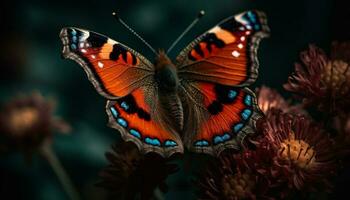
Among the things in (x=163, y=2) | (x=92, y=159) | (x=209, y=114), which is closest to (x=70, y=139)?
(x=92, y=159)

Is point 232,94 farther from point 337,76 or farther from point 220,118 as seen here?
point 337,76

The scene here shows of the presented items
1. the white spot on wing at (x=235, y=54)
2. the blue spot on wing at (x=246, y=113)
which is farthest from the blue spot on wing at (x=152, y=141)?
the white spot on wing at (x=235, y=54)

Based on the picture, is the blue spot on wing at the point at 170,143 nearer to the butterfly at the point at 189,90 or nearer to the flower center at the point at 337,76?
the butterfly at the point at 189,90

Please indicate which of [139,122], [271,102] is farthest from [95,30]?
[139,122]

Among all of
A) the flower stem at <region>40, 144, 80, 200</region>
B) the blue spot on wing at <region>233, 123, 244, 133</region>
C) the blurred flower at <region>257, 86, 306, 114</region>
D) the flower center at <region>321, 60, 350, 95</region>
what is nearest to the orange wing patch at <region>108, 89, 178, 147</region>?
the blue spot on wing at <region>233, 123, 244, 133</region>

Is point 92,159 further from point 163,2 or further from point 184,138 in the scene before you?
point 184,138

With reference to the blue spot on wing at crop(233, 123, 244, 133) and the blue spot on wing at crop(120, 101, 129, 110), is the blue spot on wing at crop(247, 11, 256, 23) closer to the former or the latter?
the blue spot on wing at crop(233, 123, 244, 133)

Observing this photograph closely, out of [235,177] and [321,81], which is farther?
[321,81]
